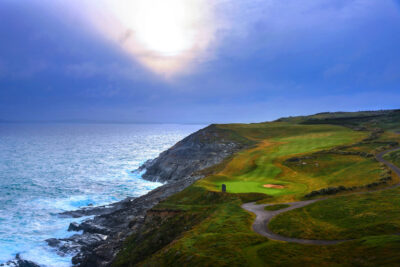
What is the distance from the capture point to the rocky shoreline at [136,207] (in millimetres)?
28359

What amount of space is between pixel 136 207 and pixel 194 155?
105ft

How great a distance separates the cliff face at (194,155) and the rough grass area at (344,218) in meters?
35.6

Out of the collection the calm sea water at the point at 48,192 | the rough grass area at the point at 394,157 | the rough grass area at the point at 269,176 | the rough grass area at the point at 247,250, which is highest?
the rough grass area at the point at 394,157

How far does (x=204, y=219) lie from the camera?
2466cm

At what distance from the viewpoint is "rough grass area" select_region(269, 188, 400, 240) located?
18.4 meters

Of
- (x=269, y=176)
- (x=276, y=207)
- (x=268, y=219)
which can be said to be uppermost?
(x=269, y=176)

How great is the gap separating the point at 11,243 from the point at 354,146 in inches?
2465

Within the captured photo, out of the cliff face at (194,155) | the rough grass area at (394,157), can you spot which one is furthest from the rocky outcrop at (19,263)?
the rough grass area at (394,157)

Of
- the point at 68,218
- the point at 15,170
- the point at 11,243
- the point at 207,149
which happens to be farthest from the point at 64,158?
the point at 11,243

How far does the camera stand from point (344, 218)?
69.4 ft

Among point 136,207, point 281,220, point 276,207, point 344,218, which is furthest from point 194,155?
point 344,218

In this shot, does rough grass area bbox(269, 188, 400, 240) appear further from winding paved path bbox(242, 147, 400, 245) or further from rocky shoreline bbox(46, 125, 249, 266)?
rocky shoreline bbox(46, 125, 249, 266)

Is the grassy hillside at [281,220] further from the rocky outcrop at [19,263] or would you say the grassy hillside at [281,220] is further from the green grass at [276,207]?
the rocky outcrop at [19,263]

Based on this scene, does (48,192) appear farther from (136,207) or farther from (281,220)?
(281,220)
